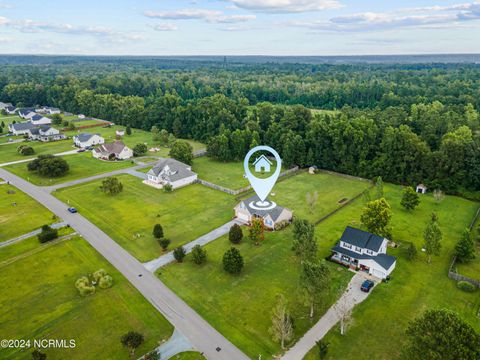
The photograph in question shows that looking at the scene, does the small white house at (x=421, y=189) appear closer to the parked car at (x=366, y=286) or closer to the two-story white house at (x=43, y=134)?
the parked car at (x=366, y=286)

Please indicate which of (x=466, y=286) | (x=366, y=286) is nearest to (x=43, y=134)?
(x=366, y=286)

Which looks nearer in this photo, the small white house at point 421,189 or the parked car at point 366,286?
the parked car at point 366,286

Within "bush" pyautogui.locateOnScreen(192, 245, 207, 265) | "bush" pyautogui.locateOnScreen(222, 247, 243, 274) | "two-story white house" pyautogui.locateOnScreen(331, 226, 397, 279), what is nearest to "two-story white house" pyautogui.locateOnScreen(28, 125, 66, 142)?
"bush" pyautogui.locateOnScreen(192, 245, 207, 265)

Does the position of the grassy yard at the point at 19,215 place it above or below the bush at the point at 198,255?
below

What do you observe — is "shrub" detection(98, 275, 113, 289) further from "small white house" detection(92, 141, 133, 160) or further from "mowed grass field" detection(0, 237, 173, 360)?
"small white house" detection(92, 141, 133, 160)

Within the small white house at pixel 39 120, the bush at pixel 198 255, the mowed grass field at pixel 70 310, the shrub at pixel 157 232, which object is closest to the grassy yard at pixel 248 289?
the bush at pixel 198 255
